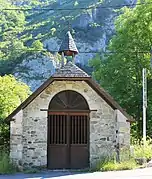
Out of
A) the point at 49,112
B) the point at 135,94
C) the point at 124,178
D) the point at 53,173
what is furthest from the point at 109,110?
the point at 135,94

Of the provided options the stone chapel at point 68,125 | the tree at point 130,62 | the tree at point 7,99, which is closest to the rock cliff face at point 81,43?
the tree at point 130,62

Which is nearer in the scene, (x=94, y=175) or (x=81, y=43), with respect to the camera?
(x=94, y=175)

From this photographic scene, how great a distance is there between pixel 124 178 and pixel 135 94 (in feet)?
54.6

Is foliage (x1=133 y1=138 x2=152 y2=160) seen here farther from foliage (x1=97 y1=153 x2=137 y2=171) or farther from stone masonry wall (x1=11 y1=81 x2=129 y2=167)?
stone masonry wall (x1=11 y1=81 x2=129 y2=167)

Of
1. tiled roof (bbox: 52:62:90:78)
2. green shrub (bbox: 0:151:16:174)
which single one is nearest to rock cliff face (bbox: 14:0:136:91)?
tiled roof (bbox: 52:62:90:78)

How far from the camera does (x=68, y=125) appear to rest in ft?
59.2

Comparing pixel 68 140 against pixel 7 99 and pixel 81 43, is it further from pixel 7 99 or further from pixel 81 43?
pixel 81 43

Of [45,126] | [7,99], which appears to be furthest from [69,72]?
[7,99]

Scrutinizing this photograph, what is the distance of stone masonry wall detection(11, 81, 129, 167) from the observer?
17859 mm

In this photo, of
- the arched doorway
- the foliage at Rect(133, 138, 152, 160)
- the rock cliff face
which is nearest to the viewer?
the arched doorway

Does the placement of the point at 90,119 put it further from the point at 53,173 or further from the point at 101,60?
the point at 101,60

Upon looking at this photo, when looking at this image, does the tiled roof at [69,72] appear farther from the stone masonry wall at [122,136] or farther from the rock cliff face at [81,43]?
the rock cliff face at [81,43]

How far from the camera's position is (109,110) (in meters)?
18.2

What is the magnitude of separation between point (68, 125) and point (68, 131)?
0.25 m
